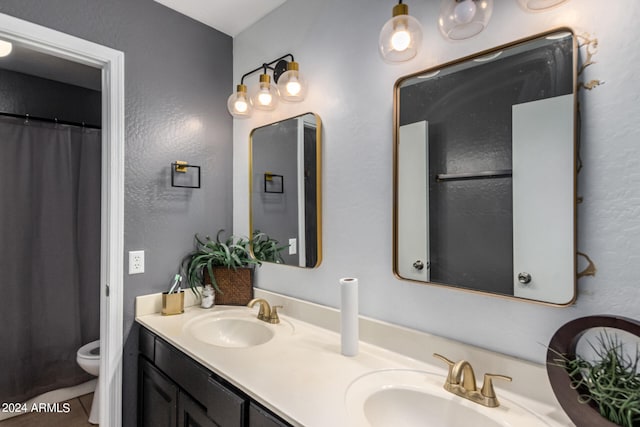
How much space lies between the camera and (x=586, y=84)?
84cm

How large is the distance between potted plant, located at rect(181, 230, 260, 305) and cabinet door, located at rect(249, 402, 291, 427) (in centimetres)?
87

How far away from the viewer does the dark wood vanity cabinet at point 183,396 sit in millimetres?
976

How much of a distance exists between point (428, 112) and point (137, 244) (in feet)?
4.72

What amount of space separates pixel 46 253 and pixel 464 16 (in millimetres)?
2861

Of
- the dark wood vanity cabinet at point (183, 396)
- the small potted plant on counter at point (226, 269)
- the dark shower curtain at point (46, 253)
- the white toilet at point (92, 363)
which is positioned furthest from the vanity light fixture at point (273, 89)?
the white toilet at point (92, 363)

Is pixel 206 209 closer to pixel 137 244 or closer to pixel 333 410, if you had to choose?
pixel 137 244

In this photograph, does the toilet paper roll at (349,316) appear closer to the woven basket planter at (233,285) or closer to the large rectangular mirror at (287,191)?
the large rectangular mirror at (287,191)

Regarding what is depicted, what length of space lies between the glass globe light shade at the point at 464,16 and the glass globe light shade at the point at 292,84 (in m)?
0.67

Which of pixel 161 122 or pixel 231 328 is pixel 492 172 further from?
pixel 161 122

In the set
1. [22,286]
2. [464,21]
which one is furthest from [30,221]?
[464,21]

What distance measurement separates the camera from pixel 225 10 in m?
1.75

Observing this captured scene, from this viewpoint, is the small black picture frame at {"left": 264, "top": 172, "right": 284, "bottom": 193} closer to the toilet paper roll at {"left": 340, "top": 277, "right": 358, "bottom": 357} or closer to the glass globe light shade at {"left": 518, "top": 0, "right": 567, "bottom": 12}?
the toilet paper roll at {"left": 340, "top": 277, "right": 358, "bottom": 357}

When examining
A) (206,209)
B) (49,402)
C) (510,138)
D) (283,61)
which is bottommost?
(49,402)

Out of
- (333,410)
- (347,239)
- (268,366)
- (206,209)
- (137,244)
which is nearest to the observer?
(333,410)
